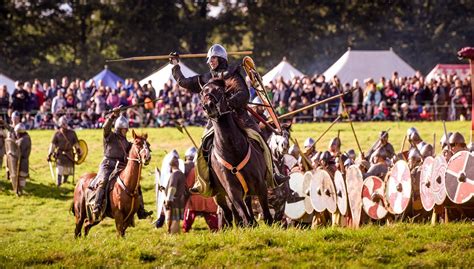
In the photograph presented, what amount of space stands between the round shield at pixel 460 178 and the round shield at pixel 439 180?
14 centimetres

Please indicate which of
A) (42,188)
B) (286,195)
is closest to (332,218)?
(286,195)

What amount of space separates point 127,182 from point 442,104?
20.7m

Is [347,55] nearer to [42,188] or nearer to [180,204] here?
[42,188]

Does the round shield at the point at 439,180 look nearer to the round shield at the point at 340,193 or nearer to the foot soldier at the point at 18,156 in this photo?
the round shield at the point at 340,193

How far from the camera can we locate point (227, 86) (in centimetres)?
1470

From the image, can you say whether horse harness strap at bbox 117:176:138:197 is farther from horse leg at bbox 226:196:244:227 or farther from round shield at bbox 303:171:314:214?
round shield at bbox 303:171:314:214

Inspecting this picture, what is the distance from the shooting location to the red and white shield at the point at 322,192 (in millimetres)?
17938

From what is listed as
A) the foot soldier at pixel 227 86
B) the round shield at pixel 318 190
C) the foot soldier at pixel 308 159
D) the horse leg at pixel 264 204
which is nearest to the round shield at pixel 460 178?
the horse leg at pixel 264 204

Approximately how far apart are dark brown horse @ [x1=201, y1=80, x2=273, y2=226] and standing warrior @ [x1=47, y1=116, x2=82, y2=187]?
1441 centimetres

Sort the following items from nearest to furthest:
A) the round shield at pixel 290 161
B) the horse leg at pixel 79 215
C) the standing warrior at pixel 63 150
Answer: the horse leg at pixel 79 215 < the round shield at pixel 290 161 < the standing warrior at pixel 63 150

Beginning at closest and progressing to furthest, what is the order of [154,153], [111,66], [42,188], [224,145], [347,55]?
[224,145] → [42,188] → [154,153] → [347,55] → [111,66]

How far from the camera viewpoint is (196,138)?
33.8 meters

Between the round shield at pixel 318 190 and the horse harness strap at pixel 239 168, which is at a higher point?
the horse harness strap at pixel 239 168

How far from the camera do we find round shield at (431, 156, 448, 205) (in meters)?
14.6
